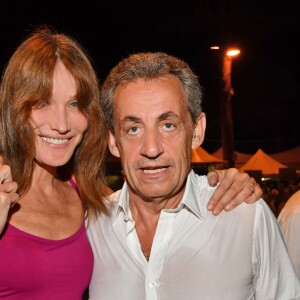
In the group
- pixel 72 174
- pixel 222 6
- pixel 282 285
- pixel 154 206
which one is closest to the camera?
pixel 282 285

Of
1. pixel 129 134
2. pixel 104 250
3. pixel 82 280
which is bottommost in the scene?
pixel 82 280

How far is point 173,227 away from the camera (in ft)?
8.42

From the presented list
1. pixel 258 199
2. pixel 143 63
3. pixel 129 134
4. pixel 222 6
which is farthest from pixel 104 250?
pixel 222 6

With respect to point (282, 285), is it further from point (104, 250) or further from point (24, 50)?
point (24, 50)

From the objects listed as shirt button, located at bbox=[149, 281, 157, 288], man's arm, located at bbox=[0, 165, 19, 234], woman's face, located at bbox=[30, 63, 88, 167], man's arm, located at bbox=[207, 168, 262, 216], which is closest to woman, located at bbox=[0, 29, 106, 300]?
woman's face, located at bbox=[30, 63, 88, 167]

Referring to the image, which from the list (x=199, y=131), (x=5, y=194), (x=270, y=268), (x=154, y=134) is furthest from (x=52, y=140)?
(x=270, y=268)

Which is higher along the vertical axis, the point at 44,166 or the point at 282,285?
the point at 44,166

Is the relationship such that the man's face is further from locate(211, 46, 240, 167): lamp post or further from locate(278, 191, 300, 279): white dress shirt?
locate(211, 46, 240, 167): lamp post

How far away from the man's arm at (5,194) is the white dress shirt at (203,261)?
0.61 m

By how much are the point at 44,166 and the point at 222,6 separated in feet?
45.0

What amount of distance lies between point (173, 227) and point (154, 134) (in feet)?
1.73

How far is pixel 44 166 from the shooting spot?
302 cm

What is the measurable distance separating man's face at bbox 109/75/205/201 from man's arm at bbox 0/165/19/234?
61 cm

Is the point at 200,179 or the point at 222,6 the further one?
the point at 222,6
